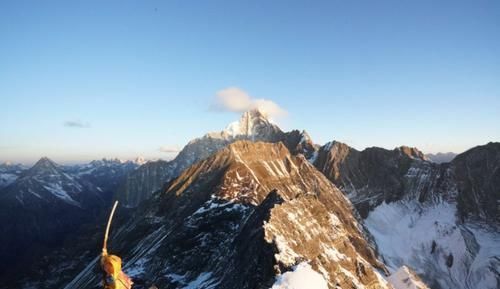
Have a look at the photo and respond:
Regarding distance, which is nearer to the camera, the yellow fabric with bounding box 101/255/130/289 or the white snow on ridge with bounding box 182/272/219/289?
the yellow fabric with bounding box 101/255/130/289

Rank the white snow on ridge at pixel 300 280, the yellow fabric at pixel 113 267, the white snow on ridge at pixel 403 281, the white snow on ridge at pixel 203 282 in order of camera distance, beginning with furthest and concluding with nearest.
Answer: the white snow on ridge at pixel 403 281, the white snow on ridge at pixel 203 282, the white snow on ridge at pixel 300 280, the yellow fabric at pixel 113 267

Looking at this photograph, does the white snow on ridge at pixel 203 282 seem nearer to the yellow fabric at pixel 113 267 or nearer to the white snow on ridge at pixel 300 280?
the white snow on ridge at pixel 300 280

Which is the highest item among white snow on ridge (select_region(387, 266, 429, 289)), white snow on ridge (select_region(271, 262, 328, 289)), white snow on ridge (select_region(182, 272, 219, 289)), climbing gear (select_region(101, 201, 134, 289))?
climbing gear (select_region(101, 201, 134, 289))

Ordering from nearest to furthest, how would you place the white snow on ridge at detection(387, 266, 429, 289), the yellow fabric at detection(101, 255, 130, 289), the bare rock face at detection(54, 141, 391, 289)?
1. the yellow fabric at detection(101, 255, 130, 289)
2. the bare rock face at detection(54, 141, 391, 289)
3. the white snow on ridge at detection(387, 266, 429, 289)

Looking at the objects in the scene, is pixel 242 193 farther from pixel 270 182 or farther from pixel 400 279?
pixel 400 279

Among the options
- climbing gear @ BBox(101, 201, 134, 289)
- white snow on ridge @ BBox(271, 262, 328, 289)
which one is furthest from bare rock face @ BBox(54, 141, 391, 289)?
climbing gear @ BBox(101, 201, 134, 289)

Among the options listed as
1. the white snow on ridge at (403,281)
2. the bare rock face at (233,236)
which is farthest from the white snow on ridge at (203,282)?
the white snow on ridge at (403,281)

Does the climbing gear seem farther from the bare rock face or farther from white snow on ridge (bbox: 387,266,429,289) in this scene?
white snow on ridge (bbox: 387,266,429,289)
